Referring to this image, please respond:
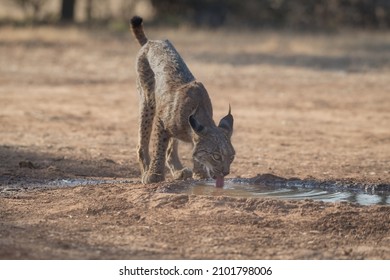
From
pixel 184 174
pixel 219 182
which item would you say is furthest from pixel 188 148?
pixel 219 182

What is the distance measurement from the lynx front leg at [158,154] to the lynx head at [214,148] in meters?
0.58

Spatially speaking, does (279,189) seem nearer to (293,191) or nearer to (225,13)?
(293,191)

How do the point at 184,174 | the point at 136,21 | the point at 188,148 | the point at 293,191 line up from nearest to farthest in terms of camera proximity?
the point at 293,191 → the point at 184,174 → the point at 136,21 → the point at 188,148

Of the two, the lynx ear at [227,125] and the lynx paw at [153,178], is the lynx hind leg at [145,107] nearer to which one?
the lynx paw at [153,178]

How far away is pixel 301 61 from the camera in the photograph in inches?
949

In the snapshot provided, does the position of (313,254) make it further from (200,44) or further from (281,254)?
(200,44)

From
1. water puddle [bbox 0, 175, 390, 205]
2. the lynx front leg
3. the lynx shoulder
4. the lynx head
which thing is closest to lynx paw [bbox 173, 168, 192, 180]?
the lynx shoulder

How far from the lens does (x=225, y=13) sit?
31703 mm

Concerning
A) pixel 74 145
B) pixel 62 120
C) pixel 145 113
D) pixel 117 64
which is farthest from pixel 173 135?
pixel 117 64

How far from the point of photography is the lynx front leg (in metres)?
10.1

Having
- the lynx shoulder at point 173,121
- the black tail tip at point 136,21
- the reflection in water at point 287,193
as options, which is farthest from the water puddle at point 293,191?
the black tail tip at point 136,21

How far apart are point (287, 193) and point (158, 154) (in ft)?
4.64

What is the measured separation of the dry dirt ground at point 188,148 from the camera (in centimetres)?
781

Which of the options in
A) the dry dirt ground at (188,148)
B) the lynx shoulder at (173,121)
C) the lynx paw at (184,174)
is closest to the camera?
the dry dirt ground at (188,148)
